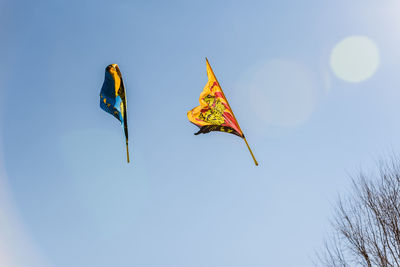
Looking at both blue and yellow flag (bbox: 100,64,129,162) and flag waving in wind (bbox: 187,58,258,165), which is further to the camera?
blue and yellow flag (bbox: 100,64,129,162)

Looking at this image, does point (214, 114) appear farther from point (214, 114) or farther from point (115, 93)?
point (115, 93)

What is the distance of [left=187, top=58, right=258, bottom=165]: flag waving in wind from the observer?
406 inches

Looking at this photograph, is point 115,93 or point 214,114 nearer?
point 214,114

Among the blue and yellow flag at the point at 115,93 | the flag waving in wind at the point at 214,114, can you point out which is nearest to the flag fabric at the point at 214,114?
the flag waving in wind at the point at 214,114

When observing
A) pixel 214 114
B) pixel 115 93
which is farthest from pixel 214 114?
pixel 115 93

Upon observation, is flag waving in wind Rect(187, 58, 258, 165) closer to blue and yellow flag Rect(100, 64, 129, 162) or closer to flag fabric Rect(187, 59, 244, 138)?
flag fabric Rect(187, 59, 244, 138)

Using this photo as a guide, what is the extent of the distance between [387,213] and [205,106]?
773 centimetres

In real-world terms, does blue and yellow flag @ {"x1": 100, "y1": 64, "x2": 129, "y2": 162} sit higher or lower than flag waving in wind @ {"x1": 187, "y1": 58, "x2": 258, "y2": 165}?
higher

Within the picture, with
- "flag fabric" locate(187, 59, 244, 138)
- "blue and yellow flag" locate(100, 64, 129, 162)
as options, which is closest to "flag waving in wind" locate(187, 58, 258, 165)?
"flag fabric" locate(187, 59, 244, 138)

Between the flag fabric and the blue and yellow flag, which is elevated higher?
the blue and yellow flag

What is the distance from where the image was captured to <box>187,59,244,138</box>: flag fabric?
10.3 m

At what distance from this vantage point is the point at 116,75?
1112 cm

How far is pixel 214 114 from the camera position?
10461 mm

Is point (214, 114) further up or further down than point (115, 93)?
further down
